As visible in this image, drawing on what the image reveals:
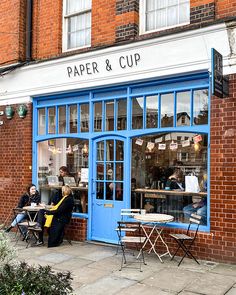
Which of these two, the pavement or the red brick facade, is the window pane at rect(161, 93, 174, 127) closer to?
the red brick facade

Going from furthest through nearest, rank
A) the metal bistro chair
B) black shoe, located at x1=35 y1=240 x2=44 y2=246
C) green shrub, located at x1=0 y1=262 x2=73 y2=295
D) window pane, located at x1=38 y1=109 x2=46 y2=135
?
1. window pane, located at x1=38 y1=109 x2=46 y2=135
2. black shoe, located at x1=35 y1=240 x2=44 y2=246
3. the metal bistro chair
4. green shrub, located at x1=0 y1=262 x2=73 y2=295

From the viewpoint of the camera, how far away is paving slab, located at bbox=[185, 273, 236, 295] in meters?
5.63

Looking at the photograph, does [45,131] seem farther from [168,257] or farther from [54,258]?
[168,257]

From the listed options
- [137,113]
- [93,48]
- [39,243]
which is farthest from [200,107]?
[39,243]

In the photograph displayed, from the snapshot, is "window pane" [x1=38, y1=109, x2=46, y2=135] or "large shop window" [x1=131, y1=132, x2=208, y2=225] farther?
"window pane" [x1=38, y1=109, x2=46, y2=135]

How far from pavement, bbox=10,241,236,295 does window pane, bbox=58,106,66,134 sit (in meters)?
3.03

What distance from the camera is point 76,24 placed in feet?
32.1

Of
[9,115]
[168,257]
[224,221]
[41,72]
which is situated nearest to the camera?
[224,221]

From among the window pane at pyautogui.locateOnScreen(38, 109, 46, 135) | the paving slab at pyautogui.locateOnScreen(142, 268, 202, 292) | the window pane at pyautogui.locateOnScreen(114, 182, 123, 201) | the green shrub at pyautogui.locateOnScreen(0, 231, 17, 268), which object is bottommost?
the paving slab at pyautogui.locateOnScreen(142, 268, 202, 292)

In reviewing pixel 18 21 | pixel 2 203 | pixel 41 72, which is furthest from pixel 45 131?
pixel 18 21

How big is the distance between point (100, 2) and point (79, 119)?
9.00 ft

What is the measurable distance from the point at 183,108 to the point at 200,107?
0.37 m

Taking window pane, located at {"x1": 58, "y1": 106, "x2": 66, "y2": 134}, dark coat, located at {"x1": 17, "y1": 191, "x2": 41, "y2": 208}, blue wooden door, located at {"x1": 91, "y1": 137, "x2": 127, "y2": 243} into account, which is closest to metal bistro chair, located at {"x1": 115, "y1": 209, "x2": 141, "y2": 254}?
blue wooden door, located at {"x1": 91, "y1": 137, "x2": 127, "y2": 243}

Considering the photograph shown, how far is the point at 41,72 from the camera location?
9844 mm
